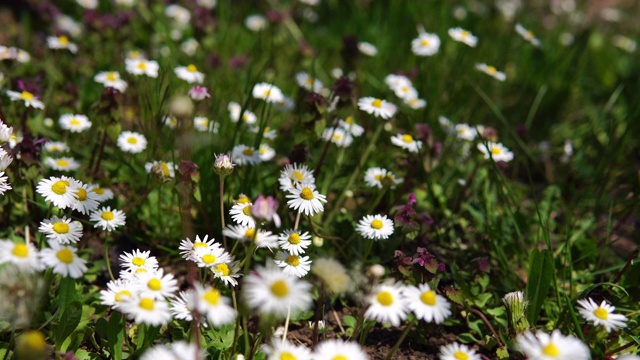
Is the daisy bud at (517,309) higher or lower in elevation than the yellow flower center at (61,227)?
higher

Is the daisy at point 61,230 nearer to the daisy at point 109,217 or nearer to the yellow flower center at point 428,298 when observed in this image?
the daisy at point 109,217

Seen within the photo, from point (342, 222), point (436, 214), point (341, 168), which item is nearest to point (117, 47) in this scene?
point (341, 168)

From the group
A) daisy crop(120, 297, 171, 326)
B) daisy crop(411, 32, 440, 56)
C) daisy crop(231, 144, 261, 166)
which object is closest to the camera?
daisy crop(120, 297, 171, 326)

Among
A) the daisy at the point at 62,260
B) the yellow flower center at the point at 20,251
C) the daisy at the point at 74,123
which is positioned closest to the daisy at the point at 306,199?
the daisy at the point at 62,260

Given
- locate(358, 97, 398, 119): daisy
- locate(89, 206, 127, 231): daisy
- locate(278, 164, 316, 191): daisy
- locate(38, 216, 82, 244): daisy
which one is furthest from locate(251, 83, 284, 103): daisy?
locate(38, 216, 82, 244): daisy

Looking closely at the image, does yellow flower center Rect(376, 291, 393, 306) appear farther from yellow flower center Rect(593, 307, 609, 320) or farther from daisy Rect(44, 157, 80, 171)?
daisy Rect(44, 157, 80, 171)

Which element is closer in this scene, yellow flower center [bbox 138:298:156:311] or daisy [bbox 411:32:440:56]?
yellow flower center [bbox 138:298:156:311]
